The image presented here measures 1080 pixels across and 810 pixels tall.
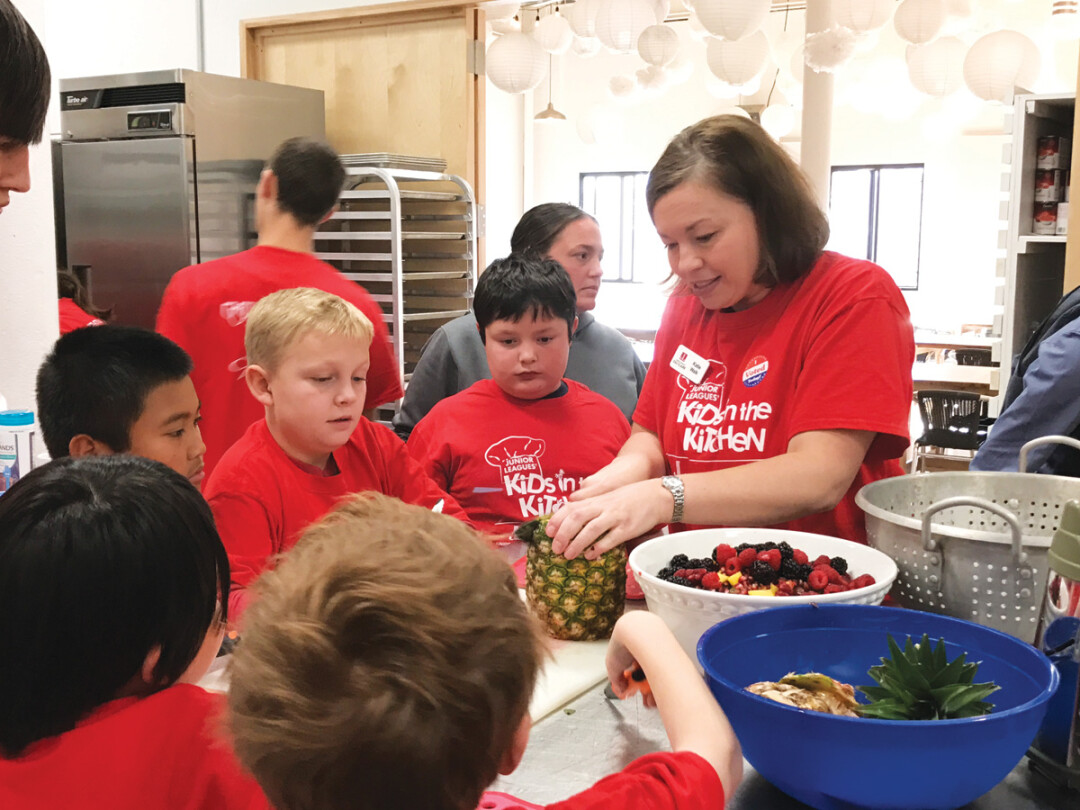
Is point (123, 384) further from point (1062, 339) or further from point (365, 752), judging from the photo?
point (1062, 339)

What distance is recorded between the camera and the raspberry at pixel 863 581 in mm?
1201

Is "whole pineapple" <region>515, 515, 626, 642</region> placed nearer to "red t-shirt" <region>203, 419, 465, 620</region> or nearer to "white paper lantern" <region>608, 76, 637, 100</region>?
"red t-shirt" <region>203, 419, 465, 620</region>

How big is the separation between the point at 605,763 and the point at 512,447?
1.33 m

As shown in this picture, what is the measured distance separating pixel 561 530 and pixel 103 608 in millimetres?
627

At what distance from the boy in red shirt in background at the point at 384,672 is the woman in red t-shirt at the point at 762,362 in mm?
680

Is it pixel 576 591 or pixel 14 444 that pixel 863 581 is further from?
pixel 14 444

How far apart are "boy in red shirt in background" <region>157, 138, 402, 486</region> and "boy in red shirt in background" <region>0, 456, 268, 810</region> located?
1803 mm

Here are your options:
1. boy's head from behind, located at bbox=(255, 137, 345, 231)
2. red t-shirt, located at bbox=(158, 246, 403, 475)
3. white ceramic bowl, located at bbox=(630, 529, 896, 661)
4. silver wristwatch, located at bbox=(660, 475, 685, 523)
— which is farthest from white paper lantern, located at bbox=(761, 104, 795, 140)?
white ceramic bowl, located at bbox=(630, 529, 896, 661)

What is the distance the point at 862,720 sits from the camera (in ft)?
2.78

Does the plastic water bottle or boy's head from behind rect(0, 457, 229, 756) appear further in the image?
the plastic water bottle

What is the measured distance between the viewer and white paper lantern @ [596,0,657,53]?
4117 mm

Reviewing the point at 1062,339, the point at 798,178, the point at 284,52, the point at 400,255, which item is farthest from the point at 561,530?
the point at 284,52

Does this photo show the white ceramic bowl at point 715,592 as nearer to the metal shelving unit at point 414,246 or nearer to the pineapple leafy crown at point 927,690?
the pineapple leafy crown at point 927,690

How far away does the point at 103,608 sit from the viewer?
101 centimetres
